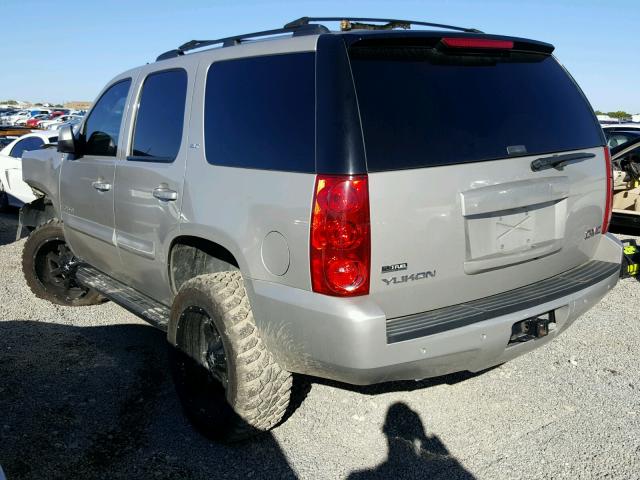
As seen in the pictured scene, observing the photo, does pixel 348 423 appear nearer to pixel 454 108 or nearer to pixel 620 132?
pixel 454 108

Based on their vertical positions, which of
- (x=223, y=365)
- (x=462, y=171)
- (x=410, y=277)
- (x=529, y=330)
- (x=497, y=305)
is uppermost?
(x=462, y=171)

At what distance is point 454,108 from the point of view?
279cm

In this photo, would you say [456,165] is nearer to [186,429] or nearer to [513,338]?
[513,338]

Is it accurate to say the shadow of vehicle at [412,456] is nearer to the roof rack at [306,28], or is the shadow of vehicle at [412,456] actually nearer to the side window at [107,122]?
the roof rack at [306,28]

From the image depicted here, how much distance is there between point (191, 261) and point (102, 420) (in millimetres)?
1061

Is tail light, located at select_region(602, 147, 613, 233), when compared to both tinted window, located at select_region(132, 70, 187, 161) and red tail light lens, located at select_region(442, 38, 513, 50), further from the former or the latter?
tinted window, located at select_region(132, 70, 187, 161)

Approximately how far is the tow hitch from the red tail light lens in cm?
134

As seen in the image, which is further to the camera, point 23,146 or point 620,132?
point 23,146

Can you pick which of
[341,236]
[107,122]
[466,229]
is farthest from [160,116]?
[466,229]

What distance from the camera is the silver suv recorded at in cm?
253

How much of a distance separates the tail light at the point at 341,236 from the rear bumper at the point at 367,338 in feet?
0.23

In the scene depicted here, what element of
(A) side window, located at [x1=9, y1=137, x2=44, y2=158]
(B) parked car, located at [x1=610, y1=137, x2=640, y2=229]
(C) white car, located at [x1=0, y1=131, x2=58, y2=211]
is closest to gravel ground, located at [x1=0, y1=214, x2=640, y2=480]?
(B) parked car, located at [x1=610, y1=137, x2=640, y2=229]

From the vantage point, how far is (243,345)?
2.90 meters

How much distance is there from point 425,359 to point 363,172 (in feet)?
2.80
